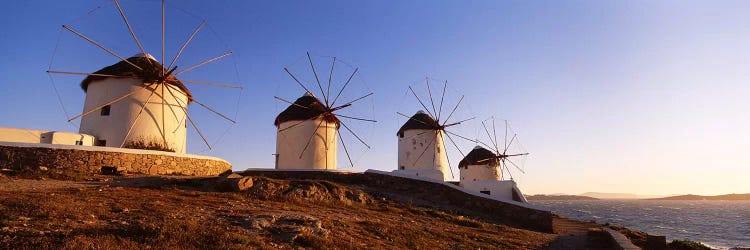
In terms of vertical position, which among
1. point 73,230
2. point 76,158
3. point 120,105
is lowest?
point 73,230

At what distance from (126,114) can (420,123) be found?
63.4 ft

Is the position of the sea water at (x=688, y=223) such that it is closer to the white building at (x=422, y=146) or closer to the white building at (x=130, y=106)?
the white building at (x=422, y=146)

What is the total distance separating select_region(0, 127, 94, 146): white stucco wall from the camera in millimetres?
15375

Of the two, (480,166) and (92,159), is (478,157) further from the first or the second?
(92,159)

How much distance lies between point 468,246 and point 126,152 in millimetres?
12446

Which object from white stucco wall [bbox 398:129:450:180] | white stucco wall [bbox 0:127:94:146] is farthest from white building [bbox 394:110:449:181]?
white stucco wall [bbox 0:127:94:146]

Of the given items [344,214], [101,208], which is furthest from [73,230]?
[344,214]

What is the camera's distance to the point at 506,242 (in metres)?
11.0

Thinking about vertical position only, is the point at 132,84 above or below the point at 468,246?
above

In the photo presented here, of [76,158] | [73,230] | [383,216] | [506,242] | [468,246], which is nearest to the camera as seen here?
[73,230]

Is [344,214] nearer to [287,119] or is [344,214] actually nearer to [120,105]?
[120,105]

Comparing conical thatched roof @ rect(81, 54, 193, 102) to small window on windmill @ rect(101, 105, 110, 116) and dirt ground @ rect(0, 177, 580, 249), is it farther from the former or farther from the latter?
dirt ground @ rect(0, 177, 580, 249)

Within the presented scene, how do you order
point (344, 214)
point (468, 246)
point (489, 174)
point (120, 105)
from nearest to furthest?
point (468, 246) → point (344, 214) → point (120, 105) → point (489, 174)

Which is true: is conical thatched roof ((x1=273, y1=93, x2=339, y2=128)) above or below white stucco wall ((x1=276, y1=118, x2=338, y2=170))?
above
